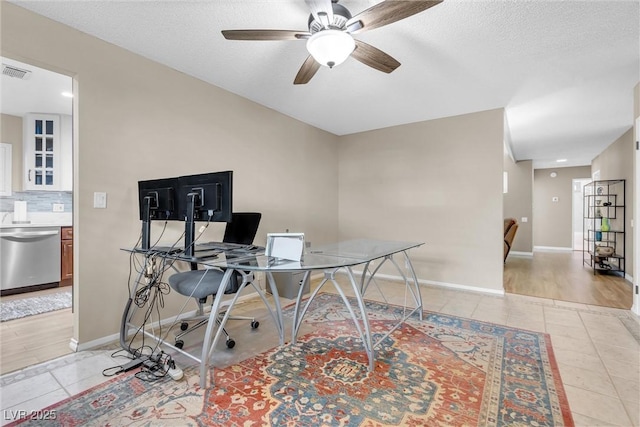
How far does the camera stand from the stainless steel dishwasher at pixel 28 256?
3.53m

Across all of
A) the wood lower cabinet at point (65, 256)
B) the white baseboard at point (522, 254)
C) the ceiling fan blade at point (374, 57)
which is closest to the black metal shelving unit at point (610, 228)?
the white baseboard at point (522, 254)

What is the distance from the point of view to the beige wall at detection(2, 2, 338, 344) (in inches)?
85.5

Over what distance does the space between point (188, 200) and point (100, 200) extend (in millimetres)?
907

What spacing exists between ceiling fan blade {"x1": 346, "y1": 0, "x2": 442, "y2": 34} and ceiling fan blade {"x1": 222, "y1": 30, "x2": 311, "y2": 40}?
1.02 feet

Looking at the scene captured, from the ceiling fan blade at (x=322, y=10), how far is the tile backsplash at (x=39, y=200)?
4.69 meters

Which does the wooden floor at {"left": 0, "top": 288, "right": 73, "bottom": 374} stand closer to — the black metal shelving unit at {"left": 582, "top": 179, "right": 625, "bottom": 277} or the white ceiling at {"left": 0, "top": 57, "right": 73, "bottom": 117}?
the white ceiling at {"left": 0, "top": 57, "right": 73, "bottom": 117}

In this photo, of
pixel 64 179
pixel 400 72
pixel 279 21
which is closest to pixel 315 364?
pixel 279 21

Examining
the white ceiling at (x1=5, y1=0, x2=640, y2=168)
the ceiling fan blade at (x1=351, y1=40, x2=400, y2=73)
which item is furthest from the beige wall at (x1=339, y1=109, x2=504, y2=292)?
the ceiling fan blade at (x1=351, y1=40, x2=400, y2=73)

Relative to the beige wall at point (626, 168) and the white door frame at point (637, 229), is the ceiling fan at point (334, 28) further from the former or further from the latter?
the beige wall at point (626, 168)

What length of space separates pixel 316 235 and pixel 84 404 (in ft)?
11.1

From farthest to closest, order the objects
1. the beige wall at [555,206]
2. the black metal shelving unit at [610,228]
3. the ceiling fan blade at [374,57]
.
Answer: the beige wall at [555,206] → the black metal shelving unit at [610,228] → the ceiling fan blade at [374,57]

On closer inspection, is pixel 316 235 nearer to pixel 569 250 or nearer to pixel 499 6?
pixel 499 6

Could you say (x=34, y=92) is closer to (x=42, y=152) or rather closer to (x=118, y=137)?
(x=42, y=152)

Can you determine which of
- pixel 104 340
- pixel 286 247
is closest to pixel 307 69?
pixel 286 247
